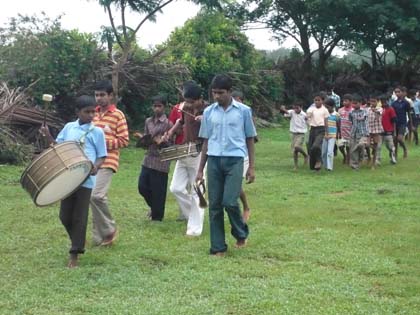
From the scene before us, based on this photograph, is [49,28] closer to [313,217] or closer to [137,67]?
[137,67]

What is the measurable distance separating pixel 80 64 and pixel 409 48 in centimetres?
1832

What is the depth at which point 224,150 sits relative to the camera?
7449 millimetres

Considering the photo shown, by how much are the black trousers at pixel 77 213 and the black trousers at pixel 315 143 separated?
9229mm

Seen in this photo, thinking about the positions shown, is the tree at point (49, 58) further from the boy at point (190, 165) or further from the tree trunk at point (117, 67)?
the boy at point (190, 165)

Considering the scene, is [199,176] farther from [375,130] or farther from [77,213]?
[375,130]

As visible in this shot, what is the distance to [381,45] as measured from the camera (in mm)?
33750

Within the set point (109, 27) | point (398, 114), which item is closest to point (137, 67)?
point (109, 27)

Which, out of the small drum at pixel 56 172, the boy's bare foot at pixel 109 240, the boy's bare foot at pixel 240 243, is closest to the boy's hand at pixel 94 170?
the small drum at pixel 56 172

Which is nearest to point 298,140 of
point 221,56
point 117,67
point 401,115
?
point 401,115

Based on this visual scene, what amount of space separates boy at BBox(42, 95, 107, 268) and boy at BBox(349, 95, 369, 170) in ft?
31.5

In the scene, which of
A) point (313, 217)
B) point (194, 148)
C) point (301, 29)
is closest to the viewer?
point (194, 148)

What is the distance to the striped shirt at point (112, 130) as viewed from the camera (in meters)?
7.95

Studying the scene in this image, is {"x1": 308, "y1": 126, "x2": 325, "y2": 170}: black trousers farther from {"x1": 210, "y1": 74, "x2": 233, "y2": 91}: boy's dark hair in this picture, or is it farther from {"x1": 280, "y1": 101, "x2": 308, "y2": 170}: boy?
{"x1": 210, "y1": 74, "x2": 233, "y2": 91}: boy's dark hair

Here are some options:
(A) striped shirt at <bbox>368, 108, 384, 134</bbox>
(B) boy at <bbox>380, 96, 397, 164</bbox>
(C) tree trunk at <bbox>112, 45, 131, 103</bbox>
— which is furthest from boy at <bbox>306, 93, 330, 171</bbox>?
(C) tree trunk at <bbox>112, 45, 131, 103</bbox>
